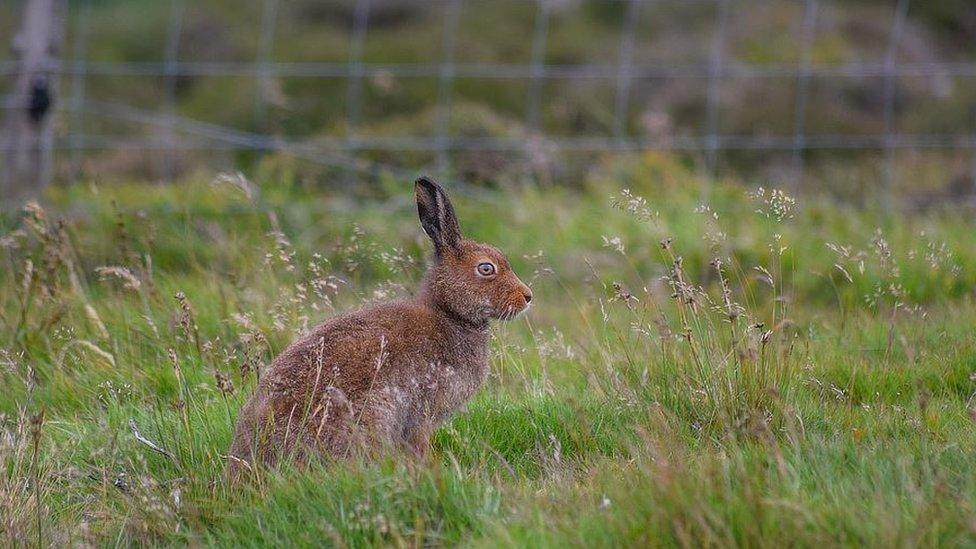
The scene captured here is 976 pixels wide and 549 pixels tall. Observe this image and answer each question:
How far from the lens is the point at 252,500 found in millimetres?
3979

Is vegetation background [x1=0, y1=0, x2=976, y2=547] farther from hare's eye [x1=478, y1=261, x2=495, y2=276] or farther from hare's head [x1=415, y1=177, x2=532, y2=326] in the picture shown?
hare's eye [x1=478, y1=261, x2=495, y2=276]

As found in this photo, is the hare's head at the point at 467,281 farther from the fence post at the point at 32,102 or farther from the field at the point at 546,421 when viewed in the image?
the fence post at the point at 32,102

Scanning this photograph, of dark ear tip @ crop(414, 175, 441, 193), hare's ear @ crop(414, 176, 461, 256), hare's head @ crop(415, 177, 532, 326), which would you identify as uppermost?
dark ear tip @ crop(414, 175, 441, 193)

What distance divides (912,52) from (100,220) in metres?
12.1

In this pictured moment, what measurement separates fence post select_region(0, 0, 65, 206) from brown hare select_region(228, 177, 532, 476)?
442 cm

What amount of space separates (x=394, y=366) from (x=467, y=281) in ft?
2.61

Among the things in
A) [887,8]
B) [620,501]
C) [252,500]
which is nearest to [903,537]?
[620,501]

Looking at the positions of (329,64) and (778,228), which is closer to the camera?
(778,228)

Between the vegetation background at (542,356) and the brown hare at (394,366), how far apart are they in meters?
0.13

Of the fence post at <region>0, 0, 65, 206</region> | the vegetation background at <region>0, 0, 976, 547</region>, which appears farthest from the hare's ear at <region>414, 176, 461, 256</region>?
the fence post at <region>0, 0, 65, 206</region>

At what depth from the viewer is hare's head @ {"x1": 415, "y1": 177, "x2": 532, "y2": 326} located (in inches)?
208

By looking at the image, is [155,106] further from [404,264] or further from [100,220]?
[404,264]

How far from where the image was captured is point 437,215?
524cm

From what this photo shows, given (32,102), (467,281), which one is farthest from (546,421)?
(32,102)
